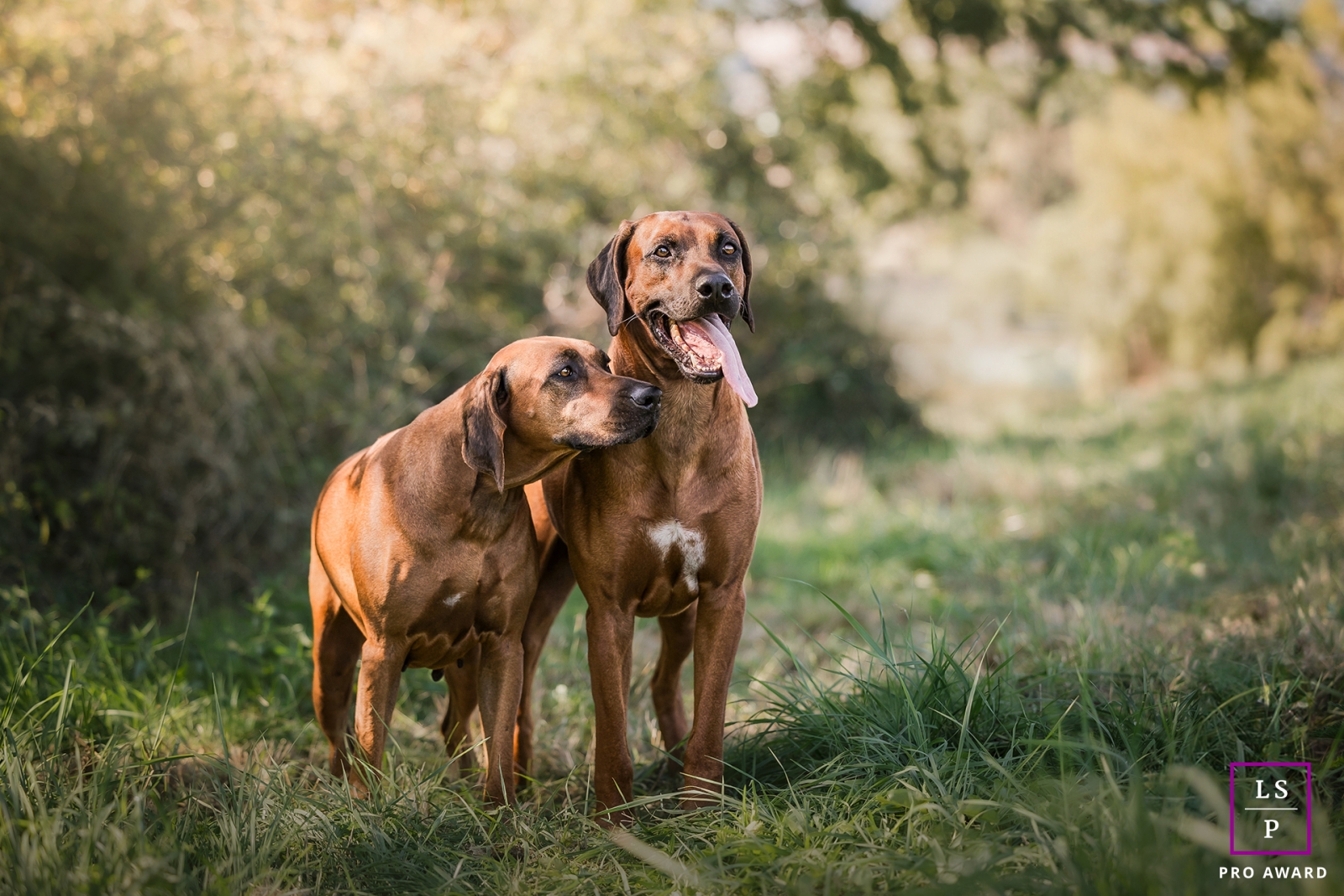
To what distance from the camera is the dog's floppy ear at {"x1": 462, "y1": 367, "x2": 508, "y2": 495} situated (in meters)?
3.06

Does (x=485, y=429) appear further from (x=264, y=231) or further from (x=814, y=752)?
(x=264, y=231)

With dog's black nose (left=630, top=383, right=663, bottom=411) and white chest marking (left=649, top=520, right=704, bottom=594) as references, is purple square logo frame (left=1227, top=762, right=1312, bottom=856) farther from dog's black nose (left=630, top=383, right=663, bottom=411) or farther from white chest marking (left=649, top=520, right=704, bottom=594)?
dog's black nose (left=630, top=383, right=663, bottom=411)

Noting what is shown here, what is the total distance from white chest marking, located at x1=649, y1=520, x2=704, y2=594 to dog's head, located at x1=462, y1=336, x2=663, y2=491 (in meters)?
0.31

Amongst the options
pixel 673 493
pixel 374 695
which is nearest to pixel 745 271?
pixel 673 493

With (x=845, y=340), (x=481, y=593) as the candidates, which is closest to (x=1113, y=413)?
(x=845, y=340)

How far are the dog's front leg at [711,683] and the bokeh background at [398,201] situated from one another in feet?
10.6

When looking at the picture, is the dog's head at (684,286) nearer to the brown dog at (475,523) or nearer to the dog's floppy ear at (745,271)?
the dog's floppy ear at (745,271)

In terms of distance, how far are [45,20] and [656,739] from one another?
555cm

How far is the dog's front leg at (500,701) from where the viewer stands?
3.18 metres

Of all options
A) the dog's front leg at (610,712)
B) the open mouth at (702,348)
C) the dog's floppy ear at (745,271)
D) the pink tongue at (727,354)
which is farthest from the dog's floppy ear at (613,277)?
the dog's front leg at (610,712)

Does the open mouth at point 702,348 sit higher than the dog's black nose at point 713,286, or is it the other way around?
the dog's black nose at point 713,286

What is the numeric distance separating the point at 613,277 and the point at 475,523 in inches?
38.0

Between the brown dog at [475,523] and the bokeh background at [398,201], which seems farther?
the bokeh background at [398,201]

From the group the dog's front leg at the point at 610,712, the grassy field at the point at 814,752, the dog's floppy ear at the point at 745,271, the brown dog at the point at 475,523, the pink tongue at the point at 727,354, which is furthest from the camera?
the dog's floppy ear at the point at 745,271
